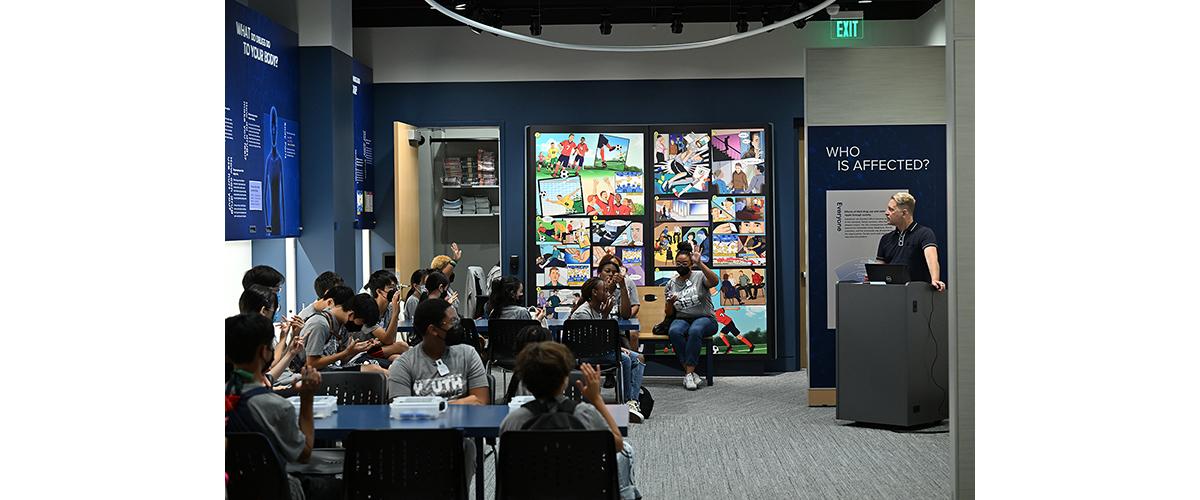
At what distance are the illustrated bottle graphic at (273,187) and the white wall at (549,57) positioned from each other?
10.6ft

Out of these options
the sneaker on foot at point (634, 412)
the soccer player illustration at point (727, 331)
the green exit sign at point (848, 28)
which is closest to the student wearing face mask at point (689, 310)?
the soccer player illustration at point (727, 331)

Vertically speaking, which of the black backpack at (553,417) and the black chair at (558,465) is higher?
the black backpack at (553,417)

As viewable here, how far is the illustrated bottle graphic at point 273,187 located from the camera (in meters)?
7.78

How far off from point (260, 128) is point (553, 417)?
4.69 metres

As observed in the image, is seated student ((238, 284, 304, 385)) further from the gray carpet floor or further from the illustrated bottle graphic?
the illustrated bottle graphic

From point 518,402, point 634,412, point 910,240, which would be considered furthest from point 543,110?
point 518,402

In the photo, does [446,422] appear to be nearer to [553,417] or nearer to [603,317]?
[553,417]

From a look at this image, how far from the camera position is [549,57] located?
1112cm

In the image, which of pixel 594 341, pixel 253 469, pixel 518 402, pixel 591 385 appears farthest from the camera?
pixel 594 341

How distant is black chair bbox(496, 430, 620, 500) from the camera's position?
3629mm

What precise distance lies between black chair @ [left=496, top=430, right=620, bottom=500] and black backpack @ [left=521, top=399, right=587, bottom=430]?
206mm

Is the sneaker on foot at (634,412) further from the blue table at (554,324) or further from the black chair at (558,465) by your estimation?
the black chair at (558,465)
